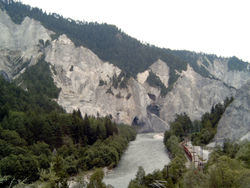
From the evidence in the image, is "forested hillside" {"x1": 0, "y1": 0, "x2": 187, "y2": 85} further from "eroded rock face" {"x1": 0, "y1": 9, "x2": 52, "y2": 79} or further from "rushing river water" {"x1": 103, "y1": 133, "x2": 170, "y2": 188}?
"rushing river water" {"x1": 103, "y1": 133, "x2": 170, "y2": 188}

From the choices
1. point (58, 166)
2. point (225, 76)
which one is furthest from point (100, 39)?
point (58, 166)

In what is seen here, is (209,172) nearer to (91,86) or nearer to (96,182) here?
(96,182)

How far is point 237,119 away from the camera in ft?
197

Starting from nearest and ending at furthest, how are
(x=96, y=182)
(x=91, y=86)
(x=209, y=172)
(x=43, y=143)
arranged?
1. (x=209, y=172)
2. (x=96, y=182)
3. (x=43, y=143)
4. (x=91, y=86)

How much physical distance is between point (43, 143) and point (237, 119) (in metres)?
41.5

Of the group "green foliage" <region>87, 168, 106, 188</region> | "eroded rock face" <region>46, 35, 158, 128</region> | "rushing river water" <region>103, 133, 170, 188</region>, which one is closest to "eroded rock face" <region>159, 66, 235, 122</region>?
"eroded rock face" <region>46, 35, 158, 128</region>

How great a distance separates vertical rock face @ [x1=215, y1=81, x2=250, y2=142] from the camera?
56338 mm

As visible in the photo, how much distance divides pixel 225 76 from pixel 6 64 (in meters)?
150

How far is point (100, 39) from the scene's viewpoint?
167000mm

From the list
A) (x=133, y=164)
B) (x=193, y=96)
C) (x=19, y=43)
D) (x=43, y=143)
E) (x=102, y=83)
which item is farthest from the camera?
(x=193, y=96)

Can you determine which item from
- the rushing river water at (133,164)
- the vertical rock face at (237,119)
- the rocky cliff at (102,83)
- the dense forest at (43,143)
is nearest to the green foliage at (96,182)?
the dense forest at (43,143)

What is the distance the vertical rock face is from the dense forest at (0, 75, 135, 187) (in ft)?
79.8

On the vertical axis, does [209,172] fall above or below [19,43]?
below

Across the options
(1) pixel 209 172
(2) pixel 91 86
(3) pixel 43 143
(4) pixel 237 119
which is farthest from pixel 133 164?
(2) pixel 91 86
